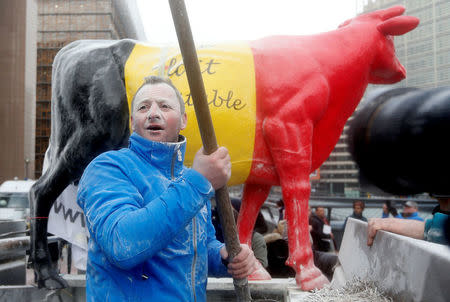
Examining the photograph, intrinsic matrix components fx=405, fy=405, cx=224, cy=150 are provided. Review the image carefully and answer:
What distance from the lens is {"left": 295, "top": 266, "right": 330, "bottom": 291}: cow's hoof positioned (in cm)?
269

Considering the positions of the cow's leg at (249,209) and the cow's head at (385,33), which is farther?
the cow's leg at (249,209)

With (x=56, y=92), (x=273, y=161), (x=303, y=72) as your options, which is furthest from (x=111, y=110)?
(x=303, y=72)

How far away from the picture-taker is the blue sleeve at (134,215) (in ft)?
3.72

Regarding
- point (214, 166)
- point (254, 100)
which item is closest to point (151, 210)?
point (214, 166)

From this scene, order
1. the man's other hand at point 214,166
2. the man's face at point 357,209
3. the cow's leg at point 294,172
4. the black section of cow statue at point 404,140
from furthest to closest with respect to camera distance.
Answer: the man's face at point 357,209 → the cow's leg at point 294,172 → the man's other hand at point 214,166 → the black section of cow statue at point 404,140

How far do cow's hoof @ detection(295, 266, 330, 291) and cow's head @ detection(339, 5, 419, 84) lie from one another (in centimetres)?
169

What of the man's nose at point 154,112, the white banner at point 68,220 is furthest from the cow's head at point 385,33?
the white banner at point 68,220

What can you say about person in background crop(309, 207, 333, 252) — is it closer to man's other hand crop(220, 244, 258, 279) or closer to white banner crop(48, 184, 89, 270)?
white banner crop(48, 184, 89, 270)

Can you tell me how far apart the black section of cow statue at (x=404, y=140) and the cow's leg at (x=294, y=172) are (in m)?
2.12

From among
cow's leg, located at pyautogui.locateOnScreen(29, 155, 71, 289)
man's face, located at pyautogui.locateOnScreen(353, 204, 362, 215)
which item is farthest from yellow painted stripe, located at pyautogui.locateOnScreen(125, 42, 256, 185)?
man's face, located at pyautogui.locateOnScreen(353, 204, 362, 215)

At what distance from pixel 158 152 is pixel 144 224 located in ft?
1.15

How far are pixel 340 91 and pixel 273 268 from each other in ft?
7.46

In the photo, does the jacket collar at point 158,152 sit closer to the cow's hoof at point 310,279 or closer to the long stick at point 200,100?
the long stick at point 200,100

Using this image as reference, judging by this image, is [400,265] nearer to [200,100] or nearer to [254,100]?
[200,100]
